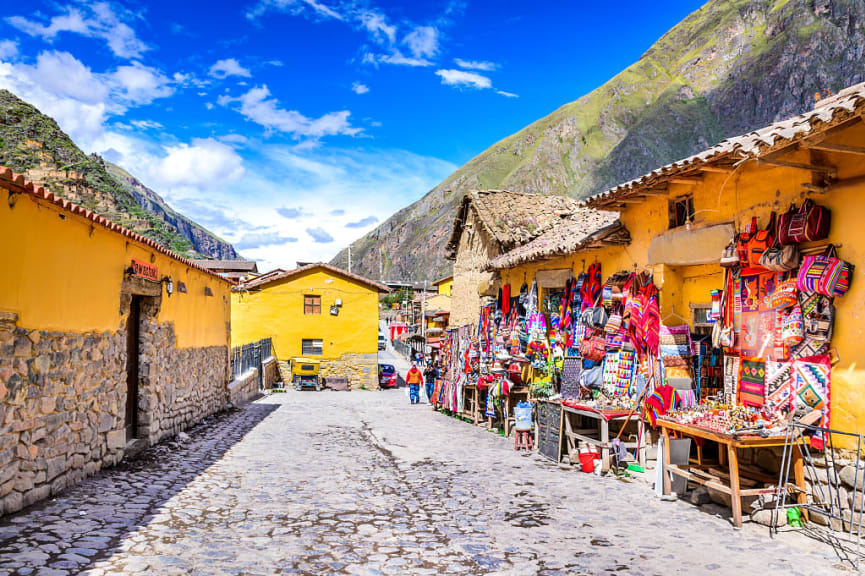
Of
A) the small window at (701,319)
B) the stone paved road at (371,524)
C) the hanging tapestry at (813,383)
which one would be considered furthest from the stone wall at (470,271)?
the hanging tapestry at (813,383)

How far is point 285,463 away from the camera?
938cm

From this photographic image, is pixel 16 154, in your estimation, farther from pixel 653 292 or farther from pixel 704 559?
pixel 704 559

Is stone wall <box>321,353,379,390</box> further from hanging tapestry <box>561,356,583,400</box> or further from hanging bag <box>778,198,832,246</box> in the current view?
hanging bag <box>778,198,832,246</box>

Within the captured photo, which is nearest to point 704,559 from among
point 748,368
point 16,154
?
point 748,368

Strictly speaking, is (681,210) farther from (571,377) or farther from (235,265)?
(235,265)

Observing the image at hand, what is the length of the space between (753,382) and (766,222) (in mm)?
1812

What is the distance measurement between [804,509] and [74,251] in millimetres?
8435

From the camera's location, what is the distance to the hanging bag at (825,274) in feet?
18.5

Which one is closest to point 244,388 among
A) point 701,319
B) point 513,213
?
point 513,213

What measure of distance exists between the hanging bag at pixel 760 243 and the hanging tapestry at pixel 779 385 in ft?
3.68

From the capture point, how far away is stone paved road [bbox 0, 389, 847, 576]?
4902 mm

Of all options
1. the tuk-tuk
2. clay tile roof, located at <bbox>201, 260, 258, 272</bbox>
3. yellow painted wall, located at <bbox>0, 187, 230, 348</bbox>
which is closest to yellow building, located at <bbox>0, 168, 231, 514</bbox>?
yellow painted wall, located at <bbox>0, 187, 230, 348</bbox>

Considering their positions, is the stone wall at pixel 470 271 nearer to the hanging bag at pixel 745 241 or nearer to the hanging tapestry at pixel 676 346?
the hanging tapestry at pixel 676 346

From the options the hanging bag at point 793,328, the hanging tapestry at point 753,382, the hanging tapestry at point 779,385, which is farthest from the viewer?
the hanging tapestry at point 753,382
